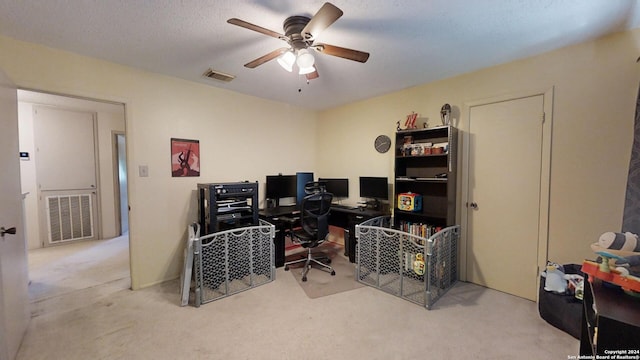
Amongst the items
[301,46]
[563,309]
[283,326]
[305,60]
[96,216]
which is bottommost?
[283,326]

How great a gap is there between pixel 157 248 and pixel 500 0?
3814 millimetres

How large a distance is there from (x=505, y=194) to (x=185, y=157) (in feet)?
11.9

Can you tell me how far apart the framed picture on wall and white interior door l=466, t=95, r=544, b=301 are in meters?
3.28

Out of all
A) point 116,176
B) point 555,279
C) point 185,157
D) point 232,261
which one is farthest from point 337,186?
point 116,176

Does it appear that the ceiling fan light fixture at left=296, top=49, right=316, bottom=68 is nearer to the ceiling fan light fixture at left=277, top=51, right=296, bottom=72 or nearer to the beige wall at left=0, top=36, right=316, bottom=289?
the ceiling fan light fixture at left=277, top=51, right=296, bottom=72

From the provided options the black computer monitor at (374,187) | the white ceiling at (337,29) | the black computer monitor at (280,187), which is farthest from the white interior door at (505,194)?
the black computer monitor at (280,187)

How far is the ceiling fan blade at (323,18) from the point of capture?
1.38m

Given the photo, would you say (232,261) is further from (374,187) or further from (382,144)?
(382,144)

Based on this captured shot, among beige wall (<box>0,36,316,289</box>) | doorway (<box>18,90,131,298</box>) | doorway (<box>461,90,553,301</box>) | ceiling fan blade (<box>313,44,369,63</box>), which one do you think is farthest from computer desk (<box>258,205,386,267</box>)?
ceiling fan blade (<box>313,44,369,63</box>)

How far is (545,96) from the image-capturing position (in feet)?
7.81

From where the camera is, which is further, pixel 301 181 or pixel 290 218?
pixel 301 181

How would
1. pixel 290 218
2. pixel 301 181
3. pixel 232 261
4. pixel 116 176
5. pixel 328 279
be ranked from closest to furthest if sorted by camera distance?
pixel 232 261, pixel 328 279, pixel 290 218, pixel 301 181, pixel 116 176

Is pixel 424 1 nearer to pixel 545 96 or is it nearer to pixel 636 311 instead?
→ pixel 545 96

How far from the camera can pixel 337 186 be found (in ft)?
13.8
